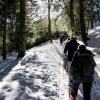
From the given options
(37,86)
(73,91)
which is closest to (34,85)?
(37,86)

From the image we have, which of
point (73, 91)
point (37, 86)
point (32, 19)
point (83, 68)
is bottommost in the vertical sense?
point (37, 86)

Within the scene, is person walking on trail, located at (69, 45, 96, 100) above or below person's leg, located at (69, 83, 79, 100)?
above

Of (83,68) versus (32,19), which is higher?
(32,19)

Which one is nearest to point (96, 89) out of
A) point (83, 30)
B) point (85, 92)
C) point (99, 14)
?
point (85, 92)

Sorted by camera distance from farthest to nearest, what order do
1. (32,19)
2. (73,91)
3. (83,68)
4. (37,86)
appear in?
(32,19) → (37,86) → (73,91) → (83,68)

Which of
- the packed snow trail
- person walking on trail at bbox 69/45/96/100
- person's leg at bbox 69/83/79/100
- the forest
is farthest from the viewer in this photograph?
the forest

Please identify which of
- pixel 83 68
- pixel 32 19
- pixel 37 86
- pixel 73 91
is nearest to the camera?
pixel 83 68

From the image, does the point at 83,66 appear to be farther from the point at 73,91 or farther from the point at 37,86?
the point at 37,86

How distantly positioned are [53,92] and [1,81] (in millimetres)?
2625

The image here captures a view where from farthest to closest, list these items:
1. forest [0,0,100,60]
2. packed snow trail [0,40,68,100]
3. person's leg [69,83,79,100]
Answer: forest [0,0,100,60], packed snow trail [0,40,68,100], person's leg [69,83,79,100]

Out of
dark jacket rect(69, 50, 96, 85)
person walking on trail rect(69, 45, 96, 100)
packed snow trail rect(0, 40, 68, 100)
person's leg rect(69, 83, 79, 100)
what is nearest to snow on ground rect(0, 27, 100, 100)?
packed snow trail rect(0, 40, 68, 100)

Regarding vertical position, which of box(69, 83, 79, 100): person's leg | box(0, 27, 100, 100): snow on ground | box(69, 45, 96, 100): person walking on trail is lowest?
box(0, 27, 100, 100): snow on ground

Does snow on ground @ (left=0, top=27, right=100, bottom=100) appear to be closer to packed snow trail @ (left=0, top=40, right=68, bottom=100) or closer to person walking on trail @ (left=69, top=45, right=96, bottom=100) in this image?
packed snow trail @ (left=0, top=40, right=68, bottom=100)

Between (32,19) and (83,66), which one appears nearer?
(83,66)
